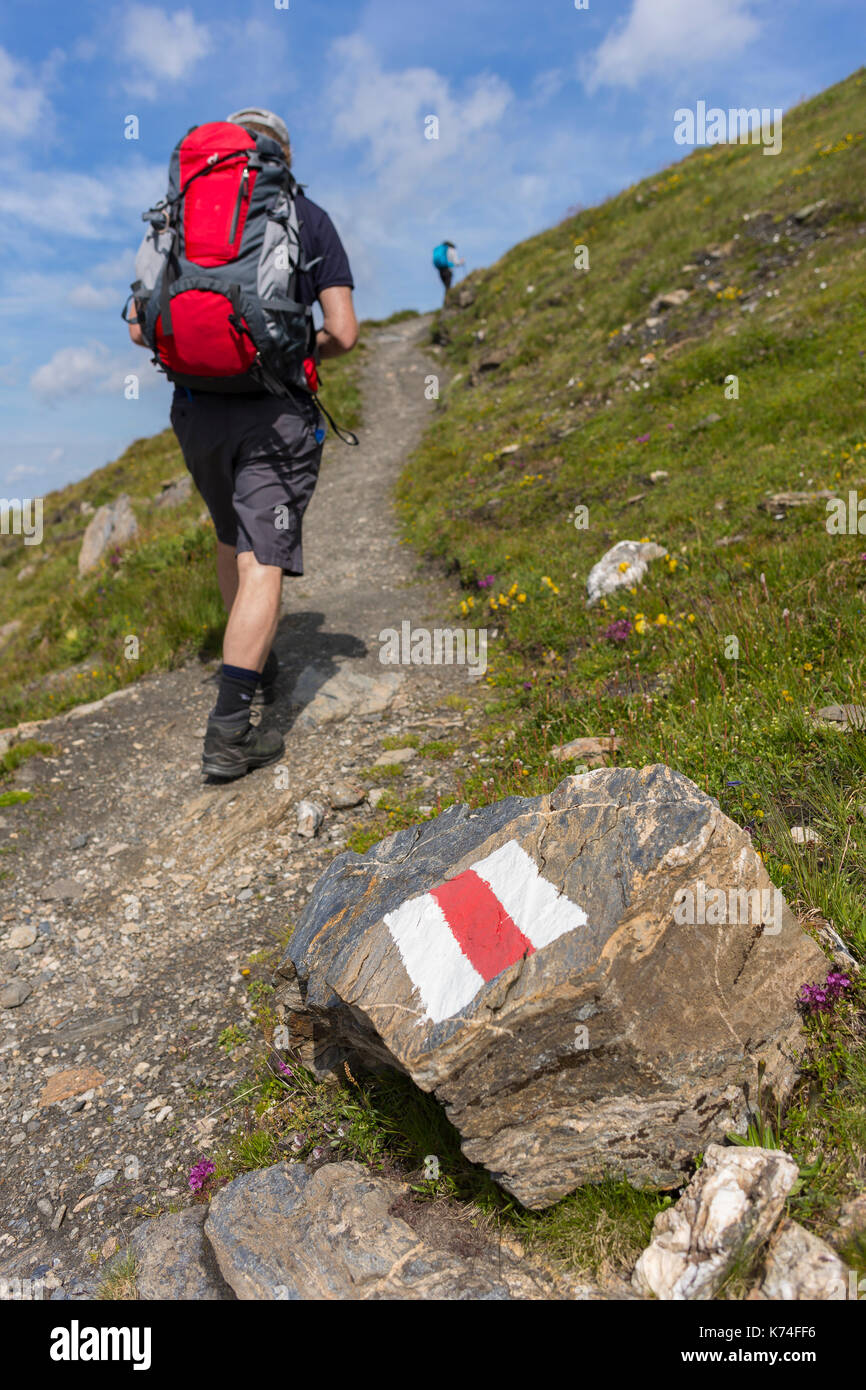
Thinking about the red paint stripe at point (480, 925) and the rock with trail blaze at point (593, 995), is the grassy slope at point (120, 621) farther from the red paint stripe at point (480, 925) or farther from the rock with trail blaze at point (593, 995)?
the rock with trail blaze at point (593, 995)

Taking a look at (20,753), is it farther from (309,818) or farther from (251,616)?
(309,818)

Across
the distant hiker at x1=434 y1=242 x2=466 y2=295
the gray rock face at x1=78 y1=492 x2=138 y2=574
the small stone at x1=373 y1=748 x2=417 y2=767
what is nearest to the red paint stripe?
the small stone at x1=373 y1=748 x2=417 y2=767

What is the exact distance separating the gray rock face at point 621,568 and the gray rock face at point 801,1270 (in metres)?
5.53

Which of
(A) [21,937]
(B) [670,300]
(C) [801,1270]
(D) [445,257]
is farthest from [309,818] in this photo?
(D) [445,257]

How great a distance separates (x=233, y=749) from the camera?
5.55m

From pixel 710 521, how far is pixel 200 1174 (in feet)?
23.3

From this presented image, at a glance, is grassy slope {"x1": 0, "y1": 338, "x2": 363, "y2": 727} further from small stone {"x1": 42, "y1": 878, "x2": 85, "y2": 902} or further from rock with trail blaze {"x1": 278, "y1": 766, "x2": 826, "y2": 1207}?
rock with trail blaze {"x1": 278, "y1": 766, "x2": 826, "y2": 1207}

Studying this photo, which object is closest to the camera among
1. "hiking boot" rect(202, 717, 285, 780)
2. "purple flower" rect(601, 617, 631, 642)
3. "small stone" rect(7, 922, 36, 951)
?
"small stone" rect(7, 922, 36, 951)

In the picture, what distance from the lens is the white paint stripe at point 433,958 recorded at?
104 inches

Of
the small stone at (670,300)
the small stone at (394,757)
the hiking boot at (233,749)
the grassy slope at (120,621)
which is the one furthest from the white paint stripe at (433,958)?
the small stone at (670,300)

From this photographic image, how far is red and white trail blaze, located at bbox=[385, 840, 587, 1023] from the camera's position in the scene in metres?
2.67

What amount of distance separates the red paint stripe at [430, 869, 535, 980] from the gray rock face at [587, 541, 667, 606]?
14.9 ft
